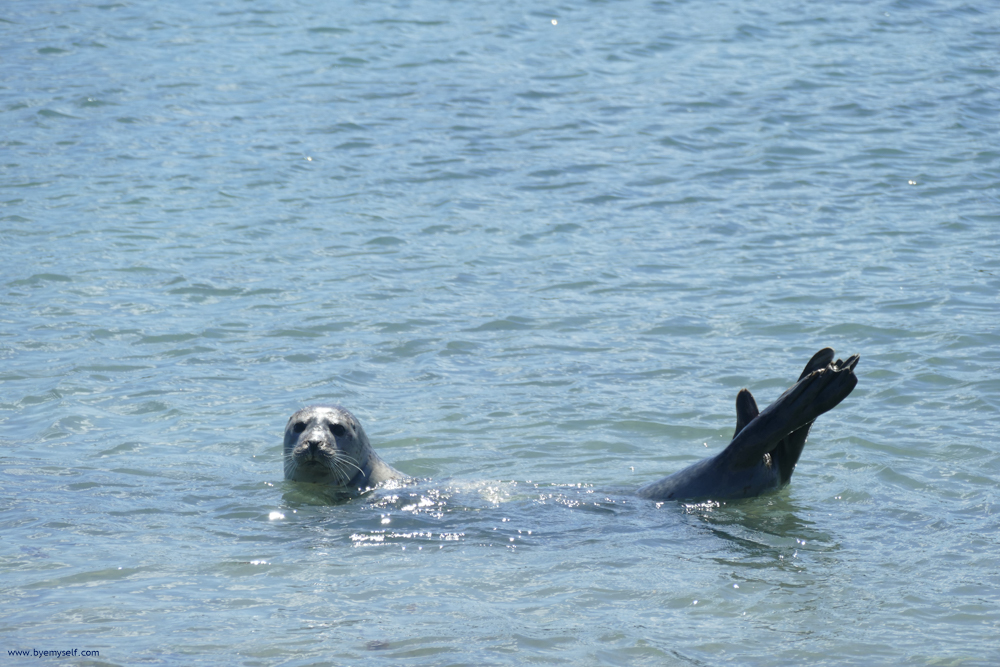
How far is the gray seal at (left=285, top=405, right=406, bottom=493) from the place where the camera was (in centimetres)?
641

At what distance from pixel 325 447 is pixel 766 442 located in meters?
2.31

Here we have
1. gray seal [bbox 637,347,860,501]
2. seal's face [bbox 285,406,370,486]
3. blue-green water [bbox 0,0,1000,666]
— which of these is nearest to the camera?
blue-green water [bbox 0,0,1000,666]

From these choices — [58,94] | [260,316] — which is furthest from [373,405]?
[58,94]

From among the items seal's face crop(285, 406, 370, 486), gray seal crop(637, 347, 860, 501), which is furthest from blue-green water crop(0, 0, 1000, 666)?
seal's face crop(285, 406, 370, 486)

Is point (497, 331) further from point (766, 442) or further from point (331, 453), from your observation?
point (766, 442)

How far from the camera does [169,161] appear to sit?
1353cm

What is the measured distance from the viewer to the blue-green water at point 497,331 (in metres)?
4.94

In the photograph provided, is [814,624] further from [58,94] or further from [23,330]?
[58,94]

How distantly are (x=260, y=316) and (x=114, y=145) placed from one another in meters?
5.39

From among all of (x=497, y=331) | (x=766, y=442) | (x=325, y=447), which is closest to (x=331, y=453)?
(x=325, y=447)

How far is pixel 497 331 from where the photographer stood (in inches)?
363

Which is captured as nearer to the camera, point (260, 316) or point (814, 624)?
point (814, 624)

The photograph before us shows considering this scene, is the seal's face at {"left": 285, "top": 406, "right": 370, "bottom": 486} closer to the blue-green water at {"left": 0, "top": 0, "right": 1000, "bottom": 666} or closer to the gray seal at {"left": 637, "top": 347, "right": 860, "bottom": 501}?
the blue-green water at {"left": 0, "top": 0, "right": 1000, "bottom": 666}

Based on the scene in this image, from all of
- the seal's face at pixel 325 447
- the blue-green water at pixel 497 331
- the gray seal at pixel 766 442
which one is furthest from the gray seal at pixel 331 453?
the gray seal at pixel 766 442
